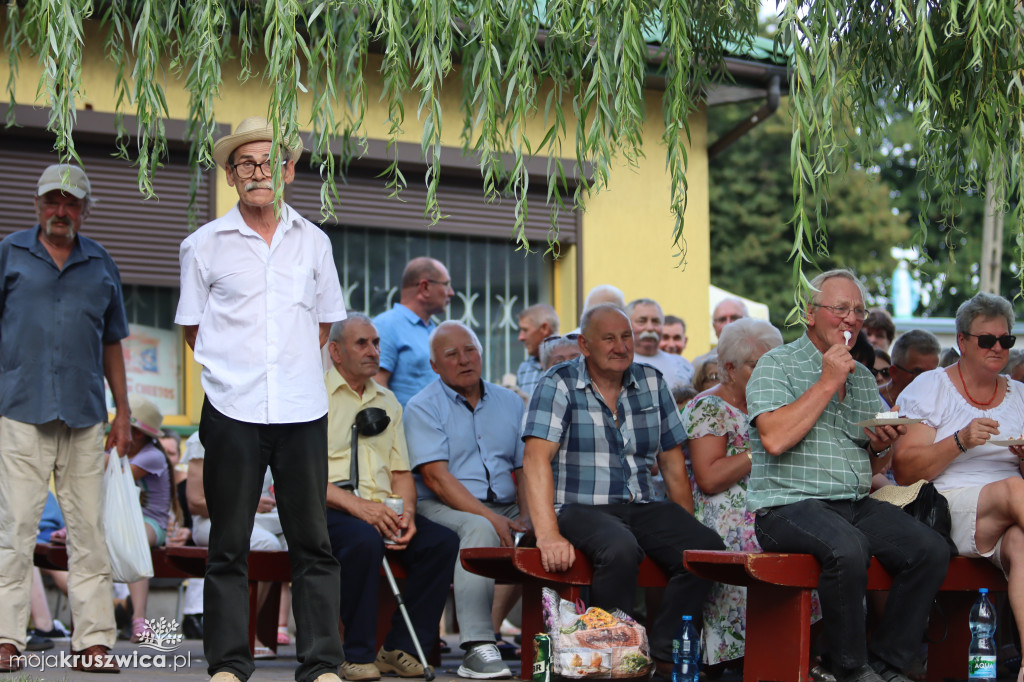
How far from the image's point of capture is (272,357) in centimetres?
464

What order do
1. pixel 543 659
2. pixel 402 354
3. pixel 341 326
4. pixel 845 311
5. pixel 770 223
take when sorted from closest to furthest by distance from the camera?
1. pixel 543 659
2. pixel 845 311
3. pixel 341 326
4. pixel 402 354
5. pixel 770 223

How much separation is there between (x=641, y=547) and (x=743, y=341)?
126 centimetres

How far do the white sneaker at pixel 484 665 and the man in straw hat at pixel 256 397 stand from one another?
145 cm

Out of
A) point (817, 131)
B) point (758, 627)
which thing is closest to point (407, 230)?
point (758, 627)

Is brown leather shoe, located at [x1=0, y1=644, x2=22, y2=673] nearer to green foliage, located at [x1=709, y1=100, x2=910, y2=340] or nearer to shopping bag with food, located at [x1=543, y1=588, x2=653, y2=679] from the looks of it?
shopping bag with food, located at [x1=543, y1=588, x2=653, y2=679]

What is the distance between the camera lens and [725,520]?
630cm

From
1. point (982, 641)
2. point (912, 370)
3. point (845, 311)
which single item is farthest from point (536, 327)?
point (982, 641)

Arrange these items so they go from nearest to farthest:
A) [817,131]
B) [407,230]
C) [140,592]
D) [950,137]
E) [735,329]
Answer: [817,131] < [950,137] < [735,329] < [140,592] < [407,230]

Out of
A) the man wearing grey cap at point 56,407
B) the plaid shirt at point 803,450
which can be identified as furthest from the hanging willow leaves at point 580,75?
the man wearing grey cap at point 56,407

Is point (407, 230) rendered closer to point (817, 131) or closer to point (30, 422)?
→ point (30, 422)

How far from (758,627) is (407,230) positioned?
6.19 metres

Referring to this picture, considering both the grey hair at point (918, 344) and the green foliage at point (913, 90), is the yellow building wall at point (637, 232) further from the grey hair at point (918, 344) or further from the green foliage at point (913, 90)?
the green foliage at point (913, 90)

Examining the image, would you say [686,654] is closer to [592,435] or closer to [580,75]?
[592,435]

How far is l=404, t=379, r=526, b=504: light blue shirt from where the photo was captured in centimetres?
679
